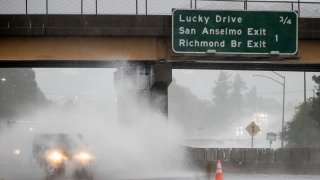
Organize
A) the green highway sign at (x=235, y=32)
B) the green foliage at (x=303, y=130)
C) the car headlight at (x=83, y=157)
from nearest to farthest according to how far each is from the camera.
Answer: the car headlight at (x=83, y=157)
the green highway sign at (x=235, y=32)
the green foliage at (x=303, y=130)

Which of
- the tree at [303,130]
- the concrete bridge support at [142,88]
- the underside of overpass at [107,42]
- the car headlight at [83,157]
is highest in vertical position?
the underside of overpass at [107,42]

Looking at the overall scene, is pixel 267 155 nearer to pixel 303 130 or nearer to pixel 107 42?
pixel 107 42

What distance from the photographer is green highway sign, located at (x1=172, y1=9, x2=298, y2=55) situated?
2745 cm

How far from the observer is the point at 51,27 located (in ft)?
90.0

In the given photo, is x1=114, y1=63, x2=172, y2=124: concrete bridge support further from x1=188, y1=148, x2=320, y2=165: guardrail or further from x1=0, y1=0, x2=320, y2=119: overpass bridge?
x1=188, y1=148, x2=320, y2=165: guardrail

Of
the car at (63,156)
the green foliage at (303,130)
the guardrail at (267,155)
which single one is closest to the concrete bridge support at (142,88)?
the car at (63,156)

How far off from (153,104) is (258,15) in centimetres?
679

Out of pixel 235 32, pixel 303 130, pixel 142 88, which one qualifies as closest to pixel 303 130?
pixel 303 130

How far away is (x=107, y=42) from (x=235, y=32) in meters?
5.26

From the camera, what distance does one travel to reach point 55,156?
84.4 ft

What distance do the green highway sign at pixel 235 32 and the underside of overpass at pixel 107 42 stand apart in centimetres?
48

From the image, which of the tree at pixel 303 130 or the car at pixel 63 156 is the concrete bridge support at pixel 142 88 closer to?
the car at pixel 63 156

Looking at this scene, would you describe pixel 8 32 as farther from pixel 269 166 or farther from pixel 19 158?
pixel 269 166

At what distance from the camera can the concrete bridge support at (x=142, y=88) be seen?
29938mm
